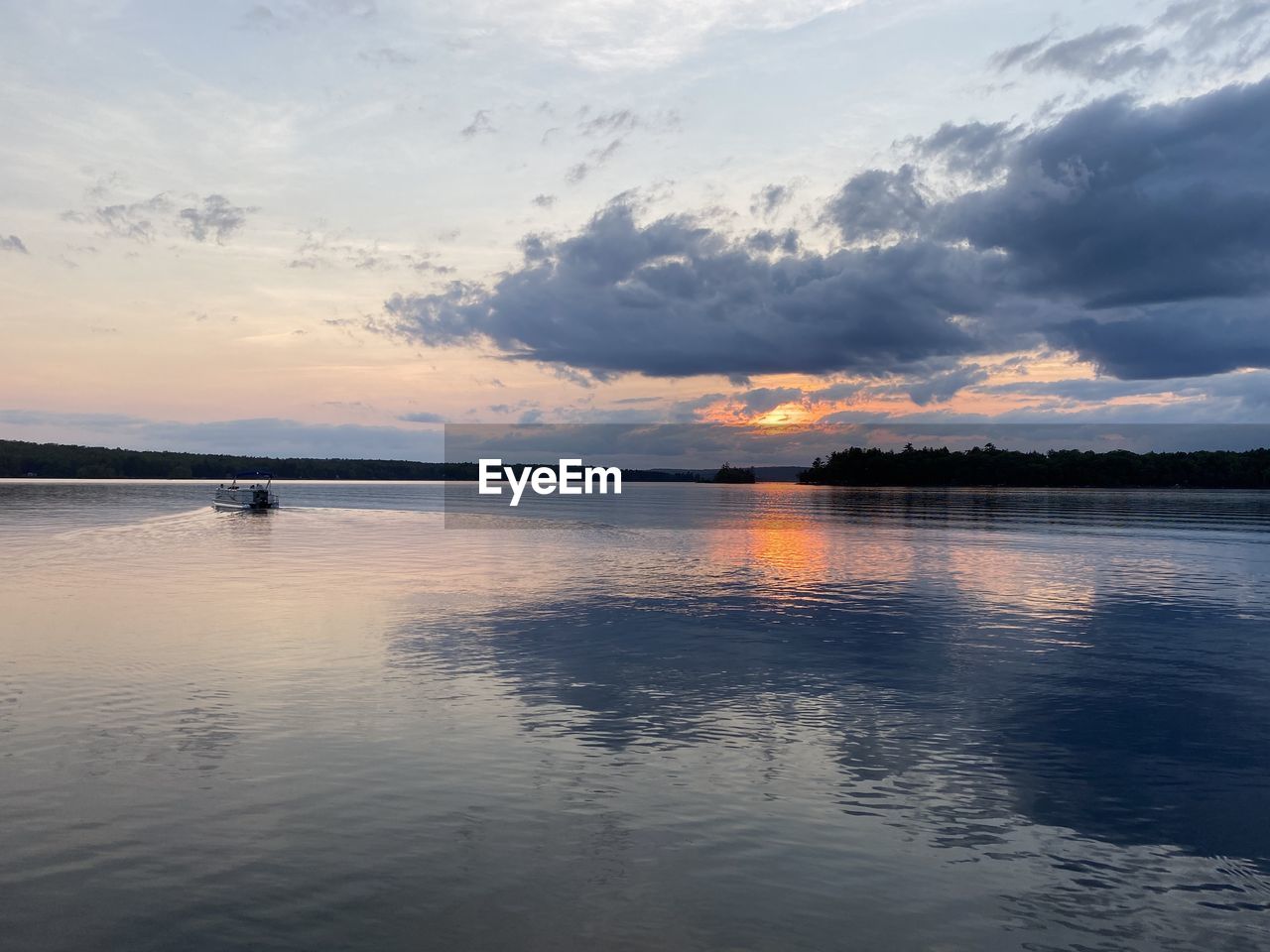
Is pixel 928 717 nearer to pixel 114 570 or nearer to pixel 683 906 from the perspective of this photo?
pixel 683 906

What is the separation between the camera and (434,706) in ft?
85.3

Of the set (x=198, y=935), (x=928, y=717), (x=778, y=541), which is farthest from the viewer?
(x=778, y=541)

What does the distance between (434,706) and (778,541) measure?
78.0 meters

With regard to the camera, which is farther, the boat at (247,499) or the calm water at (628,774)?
the boat at (247,499)

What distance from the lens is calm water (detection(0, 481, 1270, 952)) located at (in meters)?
13.6

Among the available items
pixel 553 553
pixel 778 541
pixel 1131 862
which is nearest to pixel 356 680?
pixel 1131 862

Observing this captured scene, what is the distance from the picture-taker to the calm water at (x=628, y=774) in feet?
44.8

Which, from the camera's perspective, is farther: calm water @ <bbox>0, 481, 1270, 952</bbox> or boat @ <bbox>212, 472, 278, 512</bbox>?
boat @ <bbox>212, 472, 278, 512</bbox>

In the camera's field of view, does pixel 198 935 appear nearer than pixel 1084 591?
Yes

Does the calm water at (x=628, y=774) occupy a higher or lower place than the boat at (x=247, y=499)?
lower

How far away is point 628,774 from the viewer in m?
20.0

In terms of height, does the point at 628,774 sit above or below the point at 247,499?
below

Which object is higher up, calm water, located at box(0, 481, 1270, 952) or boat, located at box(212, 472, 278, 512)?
boat, located at box(212, 472, 278, 512)

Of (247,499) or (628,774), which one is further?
(247,499)
